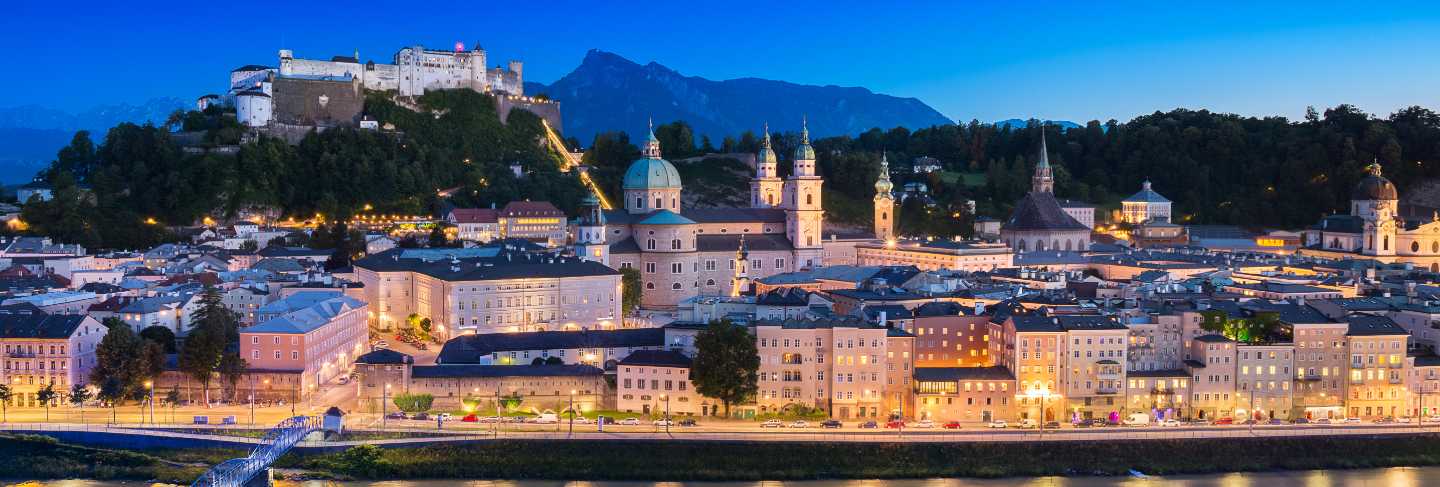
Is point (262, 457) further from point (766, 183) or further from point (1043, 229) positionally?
point (1043, 229)

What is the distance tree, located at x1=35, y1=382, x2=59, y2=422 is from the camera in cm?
3212

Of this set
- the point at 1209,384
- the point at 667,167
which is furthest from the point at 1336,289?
the point at 667,167

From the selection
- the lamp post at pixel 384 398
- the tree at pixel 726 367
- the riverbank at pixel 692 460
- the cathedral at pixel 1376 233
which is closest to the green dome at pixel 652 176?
the tree at pixel 726 367

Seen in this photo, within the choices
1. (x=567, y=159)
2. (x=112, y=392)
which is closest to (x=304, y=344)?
(x=112, y=392)

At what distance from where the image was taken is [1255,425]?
105ft

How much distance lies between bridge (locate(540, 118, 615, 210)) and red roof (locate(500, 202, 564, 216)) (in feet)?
21.0

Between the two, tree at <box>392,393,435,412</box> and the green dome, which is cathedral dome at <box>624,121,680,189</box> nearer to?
the green dome

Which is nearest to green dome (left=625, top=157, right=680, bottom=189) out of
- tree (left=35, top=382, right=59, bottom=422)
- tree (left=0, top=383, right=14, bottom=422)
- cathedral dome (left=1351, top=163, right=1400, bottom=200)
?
tree (left=35, top=382, right=59, bottom=422)

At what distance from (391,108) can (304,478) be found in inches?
1699

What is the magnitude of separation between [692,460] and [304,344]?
989cm

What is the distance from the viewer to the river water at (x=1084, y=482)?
28500mm

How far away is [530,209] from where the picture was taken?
60969mm

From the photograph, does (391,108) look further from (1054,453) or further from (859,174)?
(1054,453)

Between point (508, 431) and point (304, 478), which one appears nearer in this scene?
point (304, 478)
